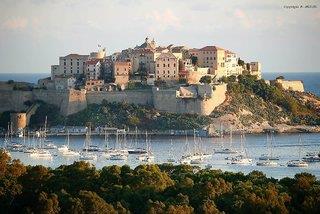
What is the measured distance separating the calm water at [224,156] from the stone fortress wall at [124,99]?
3127 mm

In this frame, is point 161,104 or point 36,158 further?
point 161,104

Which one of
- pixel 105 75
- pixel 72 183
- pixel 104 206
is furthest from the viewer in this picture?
pixel 105 75

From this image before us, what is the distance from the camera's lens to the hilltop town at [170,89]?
163 ft

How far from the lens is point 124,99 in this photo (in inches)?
1980

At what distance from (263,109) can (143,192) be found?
2944 cm

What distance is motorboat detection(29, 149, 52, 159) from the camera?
3981 centimetres

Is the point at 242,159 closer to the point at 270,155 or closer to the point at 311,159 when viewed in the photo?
the point at 270,155

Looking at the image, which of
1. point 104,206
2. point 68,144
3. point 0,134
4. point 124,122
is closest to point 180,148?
point 68,144

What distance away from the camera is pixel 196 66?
52281 millimetres

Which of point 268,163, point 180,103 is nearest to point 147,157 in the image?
point 268,163

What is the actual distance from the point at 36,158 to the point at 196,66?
14.4 metres

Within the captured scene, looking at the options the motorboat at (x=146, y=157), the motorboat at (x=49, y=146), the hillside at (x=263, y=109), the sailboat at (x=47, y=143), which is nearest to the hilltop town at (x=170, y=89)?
the hillside at (x=263, y=109)

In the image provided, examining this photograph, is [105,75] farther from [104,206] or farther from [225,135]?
[104,206]

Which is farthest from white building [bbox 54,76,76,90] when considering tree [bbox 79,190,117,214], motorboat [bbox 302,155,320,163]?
tree [bbox 79,190,117,214]
